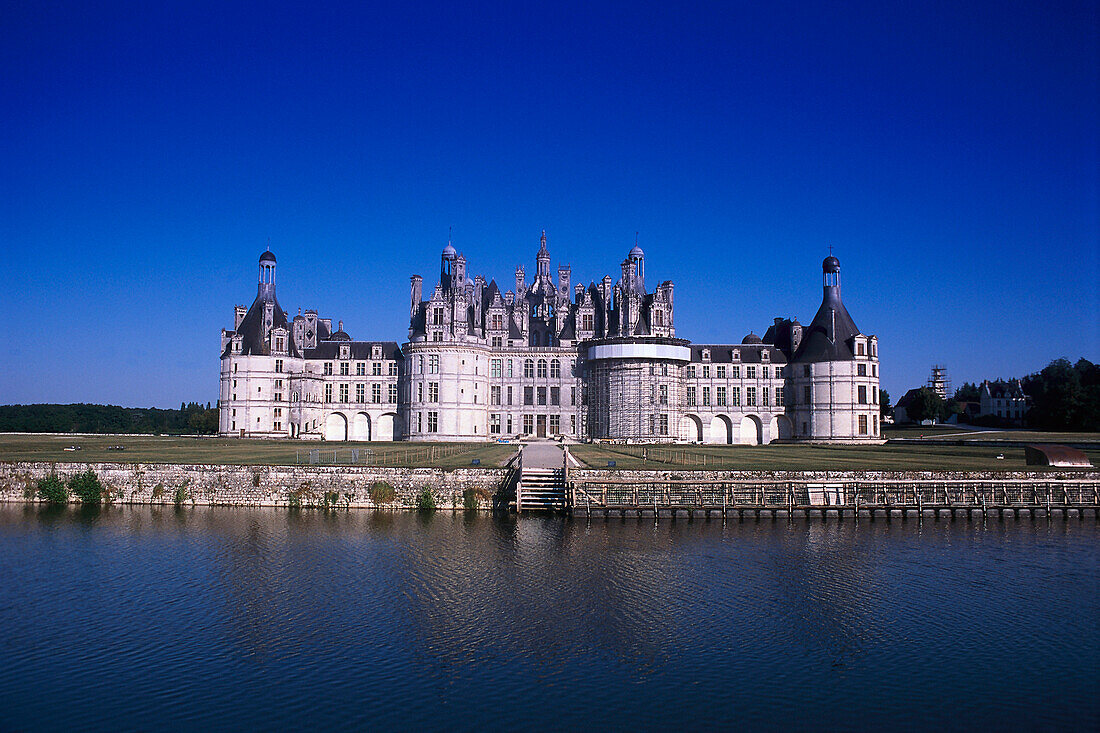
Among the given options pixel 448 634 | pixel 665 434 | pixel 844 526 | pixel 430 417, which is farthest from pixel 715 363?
pixel 448 634

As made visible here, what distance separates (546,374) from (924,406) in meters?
65.6

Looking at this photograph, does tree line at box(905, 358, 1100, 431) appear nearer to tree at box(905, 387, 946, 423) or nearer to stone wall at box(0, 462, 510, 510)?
tree at box(905, 387, 946, 423)

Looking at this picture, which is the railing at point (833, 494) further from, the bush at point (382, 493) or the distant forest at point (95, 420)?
the distant forest at point (95, 420)

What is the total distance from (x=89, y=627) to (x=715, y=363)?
223 feet

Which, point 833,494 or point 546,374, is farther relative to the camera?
point 546,374

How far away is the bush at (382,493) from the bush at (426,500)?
1117 mm

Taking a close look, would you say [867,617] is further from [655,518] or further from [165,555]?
[165,555]

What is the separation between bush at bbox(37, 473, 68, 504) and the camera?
37750 millimetres

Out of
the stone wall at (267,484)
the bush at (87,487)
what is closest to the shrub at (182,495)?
the stone wall at (267,484)

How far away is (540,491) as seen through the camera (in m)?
36.4

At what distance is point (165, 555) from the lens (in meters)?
26.3

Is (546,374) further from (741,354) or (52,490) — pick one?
(52,490)

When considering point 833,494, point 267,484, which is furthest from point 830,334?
point 267,484

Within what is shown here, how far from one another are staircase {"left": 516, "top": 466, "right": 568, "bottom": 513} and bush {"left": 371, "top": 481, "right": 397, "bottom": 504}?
5.69 metres
